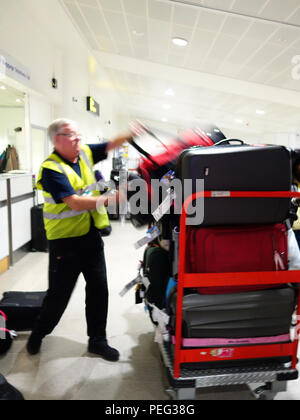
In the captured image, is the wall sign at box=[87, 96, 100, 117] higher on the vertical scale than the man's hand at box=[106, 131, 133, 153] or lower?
higher

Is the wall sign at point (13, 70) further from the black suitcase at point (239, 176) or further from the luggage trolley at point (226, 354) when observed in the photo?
the luggage trolley at point (226, 354)

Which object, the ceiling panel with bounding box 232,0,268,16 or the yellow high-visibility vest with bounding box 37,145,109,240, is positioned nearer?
the yellow high-visibility vest with bounding box 37,145,109,240

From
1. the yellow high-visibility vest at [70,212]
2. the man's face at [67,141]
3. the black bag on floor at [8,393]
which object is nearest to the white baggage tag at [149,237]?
the yellow high-visibility vest at [70,212]

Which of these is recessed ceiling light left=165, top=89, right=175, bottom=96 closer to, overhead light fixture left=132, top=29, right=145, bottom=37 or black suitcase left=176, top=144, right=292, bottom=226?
overhead light fixture left=132, top=29, right=145, bottom=37

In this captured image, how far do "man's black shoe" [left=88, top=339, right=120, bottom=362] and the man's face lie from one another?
4.19 feet

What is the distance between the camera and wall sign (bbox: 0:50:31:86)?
352cm

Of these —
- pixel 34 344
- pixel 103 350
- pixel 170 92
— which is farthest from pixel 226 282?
pixel 170 92

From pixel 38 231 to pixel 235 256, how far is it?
11.9 feet

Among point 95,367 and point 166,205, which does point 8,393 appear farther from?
point 166,205

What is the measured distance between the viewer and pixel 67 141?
1820mm

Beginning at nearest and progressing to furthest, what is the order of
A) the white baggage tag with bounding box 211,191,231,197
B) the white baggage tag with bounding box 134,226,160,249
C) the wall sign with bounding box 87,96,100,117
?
the white baggage tag with bounding box 211,191,231,197 < the white baggage tag with bounding box 134,226,160,249 < the wall sign with bounding box 87,96,100,117

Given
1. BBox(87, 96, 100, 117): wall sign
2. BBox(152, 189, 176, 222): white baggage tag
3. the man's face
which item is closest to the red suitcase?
BBox(152, 189, 176, 222): white baggage tag

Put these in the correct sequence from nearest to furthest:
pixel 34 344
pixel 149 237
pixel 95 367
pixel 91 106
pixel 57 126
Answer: pixel 149 237 < pixel 57 126 < pixel 95 367 < pixel 34 344 < pixel 91 106
